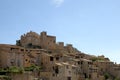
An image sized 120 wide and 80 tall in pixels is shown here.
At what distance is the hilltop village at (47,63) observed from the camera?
148ft

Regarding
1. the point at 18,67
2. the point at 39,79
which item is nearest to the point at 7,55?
the point at 18,67

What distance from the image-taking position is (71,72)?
5053 centimetres

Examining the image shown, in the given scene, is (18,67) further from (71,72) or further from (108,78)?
(108,78)

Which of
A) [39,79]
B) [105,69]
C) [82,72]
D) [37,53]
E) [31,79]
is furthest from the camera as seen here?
[105,69]

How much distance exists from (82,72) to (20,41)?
13.2 meters

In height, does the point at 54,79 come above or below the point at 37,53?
below

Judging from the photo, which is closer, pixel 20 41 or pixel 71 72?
pixel 71 72

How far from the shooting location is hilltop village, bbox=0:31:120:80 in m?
45.0

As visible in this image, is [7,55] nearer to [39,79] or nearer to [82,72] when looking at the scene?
[39,79]

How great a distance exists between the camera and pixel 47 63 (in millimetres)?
50188

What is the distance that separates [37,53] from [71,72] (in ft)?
20.8

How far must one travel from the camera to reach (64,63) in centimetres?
5059

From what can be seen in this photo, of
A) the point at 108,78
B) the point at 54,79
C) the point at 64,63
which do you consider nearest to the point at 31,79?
the point at 54,79

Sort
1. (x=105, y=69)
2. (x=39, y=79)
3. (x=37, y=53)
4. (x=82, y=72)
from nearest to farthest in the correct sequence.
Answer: (x=39, y=79)
(x=37, y=53)
(x=82, y=72)
(x=105, y=69)
